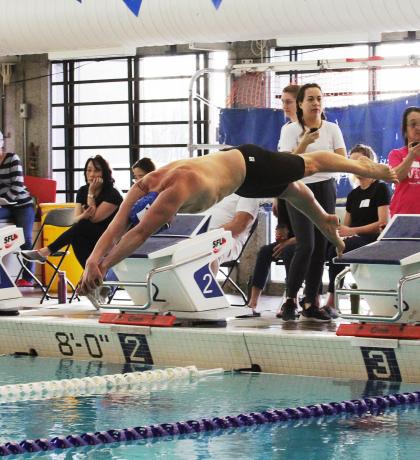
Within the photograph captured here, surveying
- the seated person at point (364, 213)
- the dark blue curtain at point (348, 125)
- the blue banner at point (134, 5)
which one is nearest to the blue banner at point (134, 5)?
the blue banner at point (134, 5)

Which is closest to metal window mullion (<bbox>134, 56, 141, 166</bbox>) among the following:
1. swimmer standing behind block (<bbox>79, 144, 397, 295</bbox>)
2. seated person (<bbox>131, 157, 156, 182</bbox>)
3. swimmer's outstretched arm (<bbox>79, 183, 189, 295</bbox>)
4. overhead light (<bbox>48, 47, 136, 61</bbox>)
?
overhead light (<bbox>48, 47, 136, 61</bbox>)

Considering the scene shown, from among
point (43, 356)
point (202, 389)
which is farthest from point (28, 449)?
point (43, 356)

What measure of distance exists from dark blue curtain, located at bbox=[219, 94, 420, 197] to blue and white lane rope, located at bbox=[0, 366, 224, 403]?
363 cm

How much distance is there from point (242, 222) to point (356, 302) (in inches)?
46.5

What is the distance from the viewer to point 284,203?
8039mm

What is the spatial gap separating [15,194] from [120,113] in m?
3.00

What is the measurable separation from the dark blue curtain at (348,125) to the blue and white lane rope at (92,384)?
3.63 metres

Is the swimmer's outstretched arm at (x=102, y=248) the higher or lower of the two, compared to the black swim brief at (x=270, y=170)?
lower

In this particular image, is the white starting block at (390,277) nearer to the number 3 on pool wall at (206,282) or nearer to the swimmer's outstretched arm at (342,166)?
the swimmer's outstretched arm at (342,166)

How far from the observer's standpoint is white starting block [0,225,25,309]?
8.55m

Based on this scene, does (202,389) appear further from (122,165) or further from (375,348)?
(122,165)

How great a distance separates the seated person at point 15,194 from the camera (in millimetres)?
10453

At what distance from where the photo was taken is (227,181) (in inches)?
240

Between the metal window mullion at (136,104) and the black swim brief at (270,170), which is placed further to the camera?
the metal window mullion at (136,104)
